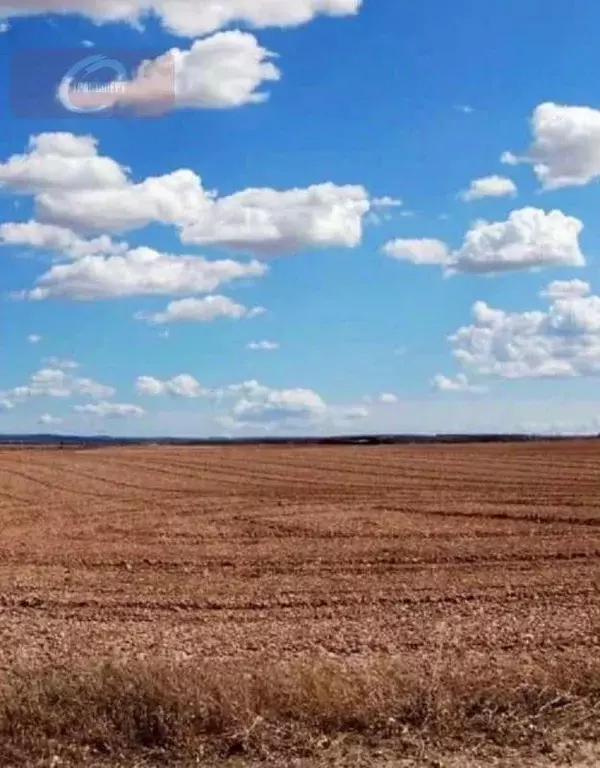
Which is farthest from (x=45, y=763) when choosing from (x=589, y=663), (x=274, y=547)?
(x=274, y=547)

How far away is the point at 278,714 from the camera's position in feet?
23.9

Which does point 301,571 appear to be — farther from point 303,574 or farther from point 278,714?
point 278,714

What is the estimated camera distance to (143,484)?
122 feet

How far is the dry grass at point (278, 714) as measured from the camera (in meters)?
6.89

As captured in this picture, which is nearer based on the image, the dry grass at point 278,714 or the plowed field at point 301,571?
the dry grass at point 278,714

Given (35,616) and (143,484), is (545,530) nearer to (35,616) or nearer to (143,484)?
(35,616)

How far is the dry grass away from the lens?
689cm

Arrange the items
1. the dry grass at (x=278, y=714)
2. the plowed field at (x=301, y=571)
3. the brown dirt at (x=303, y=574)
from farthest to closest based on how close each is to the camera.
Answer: the plowed field at (x=301, y=571)
the brown dirt at (x=303, y=574)
the dry grass at (x=278, y=714)

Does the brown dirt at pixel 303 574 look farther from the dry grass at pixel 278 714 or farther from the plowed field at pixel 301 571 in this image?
the dry grass at pixel 278 714

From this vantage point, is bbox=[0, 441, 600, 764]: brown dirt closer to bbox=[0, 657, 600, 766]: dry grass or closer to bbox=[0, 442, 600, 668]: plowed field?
bbox=[0, 442, 600, 668]: plowed field

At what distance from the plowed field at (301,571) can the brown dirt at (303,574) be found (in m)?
0.04

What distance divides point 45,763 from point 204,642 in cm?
542

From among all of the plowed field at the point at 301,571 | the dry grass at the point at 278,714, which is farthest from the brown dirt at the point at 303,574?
the dry grass at the point at 278,714

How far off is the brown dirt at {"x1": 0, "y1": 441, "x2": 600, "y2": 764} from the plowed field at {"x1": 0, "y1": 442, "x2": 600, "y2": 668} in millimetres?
42
